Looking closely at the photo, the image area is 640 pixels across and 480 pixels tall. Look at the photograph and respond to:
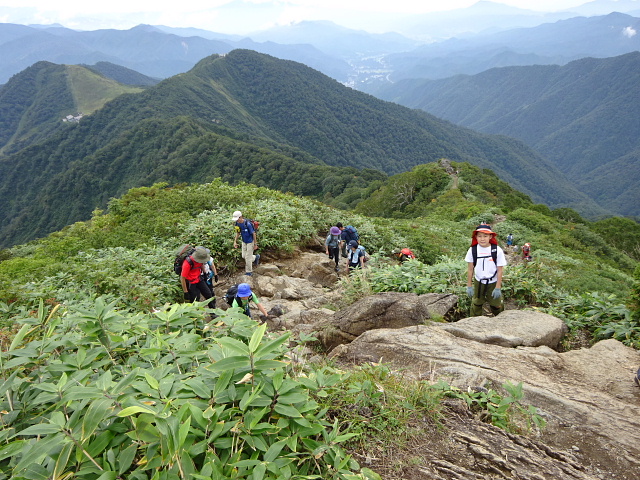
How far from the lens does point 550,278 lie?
7805mm

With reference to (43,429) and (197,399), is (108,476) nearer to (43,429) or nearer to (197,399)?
(43,429)

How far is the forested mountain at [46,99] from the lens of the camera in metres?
160

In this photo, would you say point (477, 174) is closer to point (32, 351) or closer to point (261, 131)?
point (32, 351)

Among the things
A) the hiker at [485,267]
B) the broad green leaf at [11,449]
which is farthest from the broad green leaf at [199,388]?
the hiker at [485,267]

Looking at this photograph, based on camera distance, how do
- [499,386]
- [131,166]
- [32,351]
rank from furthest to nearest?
[131,166] < [499,386] < [32,351]

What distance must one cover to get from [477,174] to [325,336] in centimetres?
4605

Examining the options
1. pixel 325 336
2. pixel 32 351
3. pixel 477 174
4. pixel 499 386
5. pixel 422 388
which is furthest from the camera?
pixel 477 174

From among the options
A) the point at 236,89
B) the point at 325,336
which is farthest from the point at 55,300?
→ the point at 236,89

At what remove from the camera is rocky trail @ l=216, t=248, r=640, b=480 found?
8.37 feet

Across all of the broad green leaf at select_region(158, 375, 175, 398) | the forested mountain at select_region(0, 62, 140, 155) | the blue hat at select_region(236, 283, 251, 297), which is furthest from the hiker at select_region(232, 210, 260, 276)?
the forested mountain at select_region(0, 62, 140, 155)

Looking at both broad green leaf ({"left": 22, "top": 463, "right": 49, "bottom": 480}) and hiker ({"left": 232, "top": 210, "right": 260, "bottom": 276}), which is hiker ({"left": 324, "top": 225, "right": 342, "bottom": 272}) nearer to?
hiker ({"left": 232, "top": 210, "right": 260, "bottom": 276})

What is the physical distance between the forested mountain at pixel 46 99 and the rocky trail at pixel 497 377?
186451mm

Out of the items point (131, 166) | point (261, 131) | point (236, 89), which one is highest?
point (236, 89)

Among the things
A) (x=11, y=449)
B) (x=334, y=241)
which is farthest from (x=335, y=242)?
(x=11, y=449)
